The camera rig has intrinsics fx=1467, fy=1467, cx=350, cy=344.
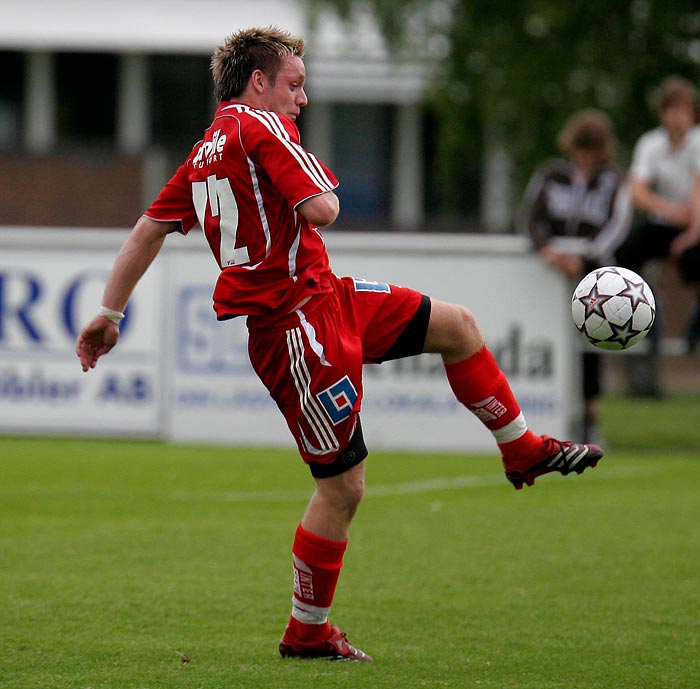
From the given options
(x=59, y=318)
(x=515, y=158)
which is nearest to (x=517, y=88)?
(x=515, y=158)

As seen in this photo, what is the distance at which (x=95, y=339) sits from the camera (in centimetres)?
514

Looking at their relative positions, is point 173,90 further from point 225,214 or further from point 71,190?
point 225,214

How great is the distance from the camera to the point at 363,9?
21.0 metres

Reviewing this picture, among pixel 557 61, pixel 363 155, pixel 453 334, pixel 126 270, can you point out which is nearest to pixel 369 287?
pixel 453 334

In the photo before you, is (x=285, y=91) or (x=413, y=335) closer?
(x=285, y=91)

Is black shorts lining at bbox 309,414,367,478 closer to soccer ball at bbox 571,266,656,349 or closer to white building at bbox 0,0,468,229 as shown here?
soccer ball at bbox 571,266,656,349

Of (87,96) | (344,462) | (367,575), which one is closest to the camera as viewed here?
(344,462)

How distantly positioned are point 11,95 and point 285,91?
853 inches

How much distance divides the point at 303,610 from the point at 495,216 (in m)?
22.1

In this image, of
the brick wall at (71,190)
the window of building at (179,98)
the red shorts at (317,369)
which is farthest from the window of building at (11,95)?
the red shorts at (317,369)

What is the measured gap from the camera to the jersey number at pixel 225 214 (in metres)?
4.73

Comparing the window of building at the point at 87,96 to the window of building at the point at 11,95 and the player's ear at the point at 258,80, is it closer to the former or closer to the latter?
the window of building at the point at 11,95

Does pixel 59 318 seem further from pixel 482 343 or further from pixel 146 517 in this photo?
pixel 482 343

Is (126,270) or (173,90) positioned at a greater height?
(126,270)
